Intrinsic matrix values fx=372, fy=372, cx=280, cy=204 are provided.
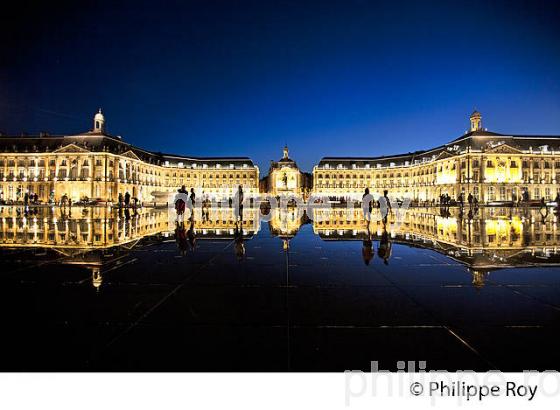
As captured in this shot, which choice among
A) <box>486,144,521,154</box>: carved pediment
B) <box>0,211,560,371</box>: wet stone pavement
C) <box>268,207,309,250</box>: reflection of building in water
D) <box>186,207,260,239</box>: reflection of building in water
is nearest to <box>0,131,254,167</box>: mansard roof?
<box>186,207,260,239</box>: reflection of building in water

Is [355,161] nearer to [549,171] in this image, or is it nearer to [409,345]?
[549,171]

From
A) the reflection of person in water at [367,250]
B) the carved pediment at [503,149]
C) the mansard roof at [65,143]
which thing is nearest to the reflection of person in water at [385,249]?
the reflection of person in water at [367,250]

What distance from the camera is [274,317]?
149 inches

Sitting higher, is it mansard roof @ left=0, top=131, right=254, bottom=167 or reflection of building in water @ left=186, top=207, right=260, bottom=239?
mansard roof @ left=0, top=131, right=254, bottom=167

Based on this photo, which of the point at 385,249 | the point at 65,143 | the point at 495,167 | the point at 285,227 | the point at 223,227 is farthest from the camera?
the point at 65,143

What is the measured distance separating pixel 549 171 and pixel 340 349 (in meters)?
98.2

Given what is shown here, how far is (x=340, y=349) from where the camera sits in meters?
3.02

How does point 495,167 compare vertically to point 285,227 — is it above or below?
above

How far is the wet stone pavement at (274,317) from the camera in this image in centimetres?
288

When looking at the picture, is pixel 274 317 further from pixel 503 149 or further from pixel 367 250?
pixel 503 149

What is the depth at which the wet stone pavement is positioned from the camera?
288 cm

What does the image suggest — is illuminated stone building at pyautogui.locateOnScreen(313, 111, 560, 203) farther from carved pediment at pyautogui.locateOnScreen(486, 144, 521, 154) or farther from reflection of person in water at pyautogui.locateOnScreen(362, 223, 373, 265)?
reflection of person in water at pyautogui.locateOnScreen(362, 223, 373, 265)

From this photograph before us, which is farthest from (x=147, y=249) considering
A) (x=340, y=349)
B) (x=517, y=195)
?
(x=517, y=195)

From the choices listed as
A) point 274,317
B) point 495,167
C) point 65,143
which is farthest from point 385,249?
point 65,143
